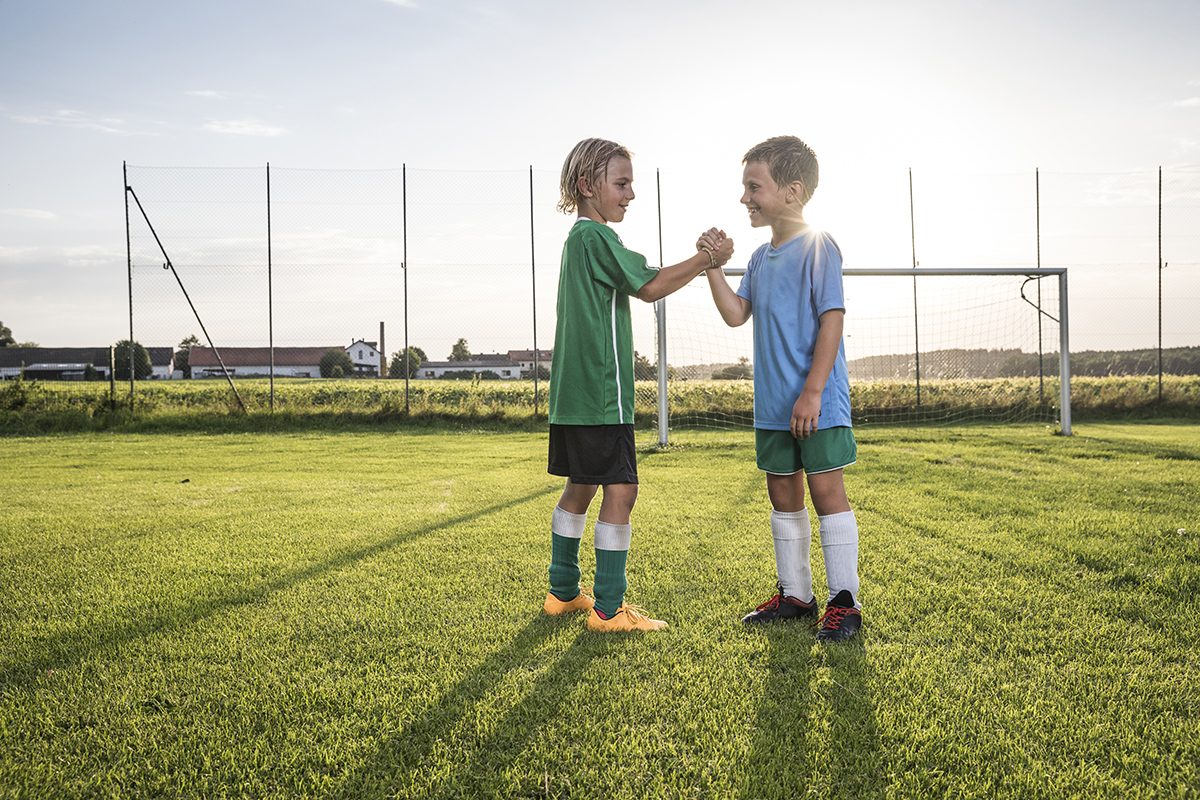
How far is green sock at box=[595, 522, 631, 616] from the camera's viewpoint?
2670mm

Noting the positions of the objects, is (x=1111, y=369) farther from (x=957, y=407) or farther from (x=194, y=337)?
(x=194, y=337)

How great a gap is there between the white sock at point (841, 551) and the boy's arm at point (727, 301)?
84cm

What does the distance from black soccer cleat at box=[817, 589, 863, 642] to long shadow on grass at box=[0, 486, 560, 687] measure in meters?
2.15

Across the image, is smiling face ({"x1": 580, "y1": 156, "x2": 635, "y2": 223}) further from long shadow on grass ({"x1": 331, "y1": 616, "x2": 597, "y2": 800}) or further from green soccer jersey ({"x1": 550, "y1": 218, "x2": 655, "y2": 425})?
long shadow on grass ({"x1": 331, "y1": 616, "x2": 597, "y2": 800})

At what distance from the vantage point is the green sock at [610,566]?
2.67 meters

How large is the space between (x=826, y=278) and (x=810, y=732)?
1.53 metres

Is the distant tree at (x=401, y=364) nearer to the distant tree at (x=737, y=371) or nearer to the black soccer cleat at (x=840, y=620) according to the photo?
the distant tree at (x=737, y=371)

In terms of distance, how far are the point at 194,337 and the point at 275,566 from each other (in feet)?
41.8

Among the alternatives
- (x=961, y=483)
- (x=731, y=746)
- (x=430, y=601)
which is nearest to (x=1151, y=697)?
(x=731, y=746)

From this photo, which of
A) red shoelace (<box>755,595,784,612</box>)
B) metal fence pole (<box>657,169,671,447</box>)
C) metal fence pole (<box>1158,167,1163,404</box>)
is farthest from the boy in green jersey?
metal fence pole (<box>1158,167,1163,404</box>)

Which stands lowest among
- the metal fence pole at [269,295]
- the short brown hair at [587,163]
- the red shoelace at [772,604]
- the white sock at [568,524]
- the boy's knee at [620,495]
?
the red shoelace at [772,604]

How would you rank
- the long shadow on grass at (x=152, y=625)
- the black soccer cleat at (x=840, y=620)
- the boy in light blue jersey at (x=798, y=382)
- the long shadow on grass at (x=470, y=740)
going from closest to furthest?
the long shadow on grass at (x=470, y=740)
the long shadow on grass at (x=152, y=625)
the black soccer cleat at (x=840, y=620)
the boy in light blue jersey at (x=798, y=382)

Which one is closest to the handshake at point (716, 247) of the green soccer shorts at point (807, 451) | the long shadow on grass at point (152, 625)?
the green soccer shorts at point (807, 451)

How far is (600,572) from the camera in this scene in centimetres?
A: 271
